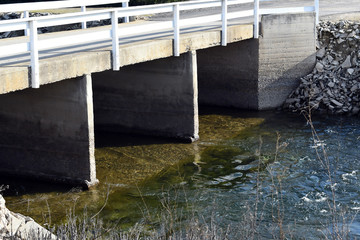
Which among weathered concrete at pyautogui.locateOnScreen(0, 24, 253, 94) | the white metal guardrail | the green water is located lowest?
the green water

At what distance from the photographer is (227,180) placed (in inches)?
498

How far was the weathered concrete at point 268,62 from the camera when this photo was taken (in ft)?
58.9

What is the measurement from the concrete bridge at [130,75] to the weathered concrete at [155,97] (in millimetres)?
24

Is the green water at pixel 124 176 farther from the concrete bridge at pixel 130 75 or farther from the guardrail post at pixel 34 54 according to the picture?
the guardrail post at pixel 34 54

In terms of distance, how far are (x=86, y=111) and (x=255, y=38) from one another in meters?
7.06

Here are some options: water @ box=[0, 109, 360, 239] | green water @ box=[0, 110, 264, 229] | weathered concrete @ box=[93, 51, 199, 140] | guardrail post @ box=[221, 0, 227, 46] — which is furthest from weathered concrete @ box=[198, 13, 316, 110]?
weathered concrete @ box=[93, 51, 199, 140]

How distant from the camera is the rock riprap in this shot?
6670 millimetres

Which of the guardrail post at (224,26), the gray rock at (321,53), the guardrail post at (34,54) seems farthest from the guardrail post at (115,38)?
the gray rock at (321,53)

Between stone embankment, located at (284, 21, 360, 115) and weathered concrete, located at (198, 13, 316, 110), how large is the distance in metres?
0.34

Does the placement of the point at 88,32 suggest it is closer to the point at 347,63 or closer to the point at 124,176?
the point at 124,176

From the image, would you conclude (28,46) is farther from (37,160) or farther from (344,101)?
(344,101)

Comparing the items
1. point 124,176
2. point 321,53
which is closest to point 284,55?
point 321,53

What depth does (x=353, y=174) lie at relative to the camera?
1248 centimetres

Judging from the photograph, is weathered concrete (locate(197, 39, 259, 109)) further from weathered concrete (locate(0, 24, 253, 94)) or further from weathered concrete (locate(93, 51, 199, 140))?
weathered concrete (locate(93, 51, 199, 140))
